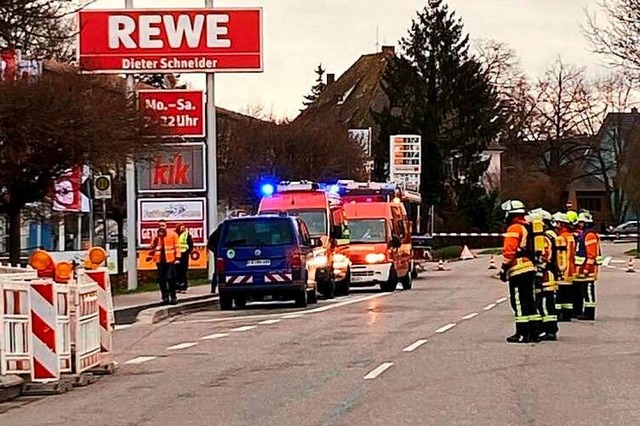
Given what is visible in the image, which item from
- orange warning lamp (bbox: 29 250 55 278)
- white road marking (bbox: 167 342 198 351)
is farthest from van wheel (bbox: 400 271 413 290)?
orange warning lamp (bbox: 29 250 55 278)

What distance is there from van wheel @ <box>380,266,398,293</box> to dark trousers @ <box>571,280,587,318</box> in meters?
12.7

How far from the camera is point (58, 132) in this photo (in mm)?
28734

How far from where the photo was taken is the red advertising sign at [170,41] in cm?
3556

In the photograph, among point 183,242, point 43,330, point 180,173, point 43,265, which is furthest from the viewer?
point 180,173

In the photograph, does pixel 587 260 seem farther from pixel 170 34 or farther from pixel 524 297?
pixel 170 34

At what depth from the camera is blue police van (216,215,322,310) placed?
27688mm

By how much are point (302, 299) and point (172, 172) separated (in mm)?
9429

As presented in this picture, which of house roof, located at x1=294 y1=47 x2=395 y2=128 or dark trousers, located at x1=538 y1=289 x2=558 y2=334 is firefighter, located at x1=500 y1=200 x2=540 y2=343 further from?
house roof, located at x1=294 y1=47 x2=395 y2=128

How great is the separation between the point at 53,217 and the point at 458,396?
3062 cm

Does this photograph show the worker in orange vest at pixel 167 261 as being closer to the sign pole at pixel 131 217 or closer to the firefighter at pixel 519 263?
the sign pole at pixel 131 217

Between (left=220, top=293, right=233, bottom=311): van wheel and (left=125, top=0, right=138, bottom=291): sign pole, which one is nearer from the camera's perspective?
(left=220, top=293, right=233, bottom=311): van wheel

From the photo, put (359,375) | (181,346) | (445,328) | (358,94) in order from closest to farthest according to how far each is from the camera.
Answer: (359,375)
(181,346)
(445,328)
(358,94)

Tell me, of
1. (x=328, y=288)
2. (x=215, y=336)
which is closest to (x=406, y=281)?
(x=328, y=288)

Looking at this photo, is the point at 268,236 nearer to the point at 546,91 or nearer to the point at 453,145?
the point at 453,145
